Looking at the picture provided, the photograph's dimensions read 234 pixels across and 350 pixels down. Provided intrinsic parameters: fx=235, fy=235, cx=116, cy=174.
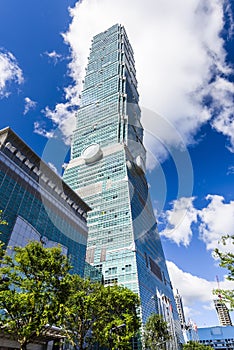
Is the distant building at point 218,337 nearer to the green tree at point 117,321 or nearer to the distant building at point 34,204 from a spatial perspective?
the distant building at point 34,204

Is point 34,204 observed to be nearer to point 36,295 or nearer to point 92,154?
point 36,295

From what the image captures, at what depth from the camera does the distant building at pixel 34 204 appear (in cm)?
3822

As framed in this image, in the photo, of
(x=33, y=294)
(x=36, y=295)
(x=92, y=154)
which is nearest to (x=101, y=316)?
(x=36, y=295)

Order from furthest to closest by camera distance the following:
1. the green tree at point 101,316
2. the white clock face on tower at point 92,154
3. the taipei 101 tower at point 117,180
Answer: the white clock face on tower at point 92,154 < the taipei 101 tower at point 117,180 < the green tree at point 101,316

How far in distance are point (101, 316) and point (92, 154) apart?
79.2m

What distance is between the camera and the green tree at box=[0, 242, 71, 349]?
14.6m

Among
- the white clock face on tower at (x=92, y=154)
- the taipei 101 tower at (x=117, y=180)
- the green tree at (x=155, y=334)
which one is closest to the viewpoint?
the green tree at (x=155, y=334)

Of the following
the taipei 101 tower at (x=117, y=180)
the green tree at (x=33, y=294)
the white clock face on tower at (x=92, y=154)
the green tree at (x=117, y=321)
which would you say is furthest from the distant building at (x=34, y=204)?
the white clock face on tower at (x=92, y=154)

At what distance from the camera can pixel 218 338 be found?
140750 millimetres

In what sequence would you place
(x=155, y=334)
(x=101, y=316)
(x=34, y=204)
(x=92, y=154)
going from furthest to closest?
(x=92, y=154)
(x=34, y=204)
(x=155, y=334)
(x=101, y=316)

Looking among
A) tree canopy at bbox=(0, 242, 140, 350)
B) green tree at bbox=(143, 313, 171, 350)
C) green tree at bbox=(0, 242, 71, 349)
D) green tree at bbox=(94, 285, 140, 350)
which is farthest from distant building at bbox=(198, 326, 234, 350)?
green tree at bbox=(0, 242, 71, 349)

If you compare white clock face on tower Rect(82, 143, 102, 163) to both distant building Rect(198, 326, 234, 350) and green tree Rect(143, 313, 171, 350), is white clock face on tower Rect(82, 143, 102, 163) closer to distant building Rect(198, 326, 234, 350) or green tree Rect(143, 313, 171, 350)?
green tree Rect(143, 313, 171, 350)

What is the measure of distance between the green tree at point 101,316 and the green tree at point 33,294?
6.24 metres

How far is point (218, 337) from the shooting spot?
141 meters
